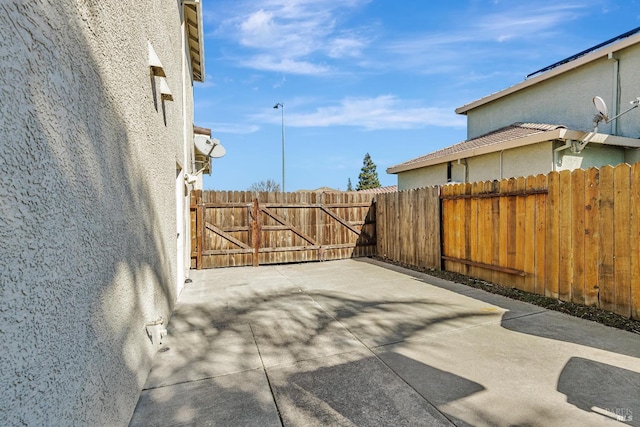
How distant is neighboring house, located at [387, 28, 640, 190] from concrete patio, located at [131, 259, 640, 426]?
5276mm

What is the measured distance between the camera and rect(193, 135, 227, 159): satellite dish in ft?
27.7

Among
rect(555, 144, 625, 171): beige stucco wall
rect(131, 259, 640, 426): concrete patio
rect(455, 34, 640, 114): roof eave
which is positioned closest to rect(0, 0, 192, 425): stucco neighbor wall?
rect(131, 259, 640, 426): concrete patio

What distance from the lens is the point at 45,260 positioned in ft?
4.12

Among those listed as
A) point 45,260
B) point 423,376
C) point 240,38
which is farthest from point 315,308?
point 240,38

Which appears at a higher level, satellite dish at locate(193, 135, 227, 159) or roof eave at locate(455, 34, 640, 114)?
roof eave at locate(455, 34, 640, 114)

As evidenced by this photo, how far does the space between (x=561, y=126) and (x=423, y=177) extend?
438cm

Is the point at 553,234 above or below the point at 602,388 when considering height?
above

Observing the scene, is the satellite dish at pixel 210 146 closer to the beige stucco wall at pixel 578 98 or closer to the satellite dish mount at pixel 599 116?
the satellite dish mount at pixel 599 116

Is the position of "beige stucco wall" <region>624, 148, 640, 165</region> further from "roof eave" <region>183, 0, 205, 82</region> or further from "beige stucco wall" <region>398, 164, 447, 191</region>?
"roof eave" <region>183, 0, 205, 82</region>

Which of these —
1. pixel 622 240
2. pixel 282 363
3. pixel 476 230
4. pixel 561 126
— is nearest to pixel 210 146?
pixel 476 230

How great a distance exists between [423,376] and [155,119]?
3.74 m

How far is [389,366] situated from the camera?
9.47 feet

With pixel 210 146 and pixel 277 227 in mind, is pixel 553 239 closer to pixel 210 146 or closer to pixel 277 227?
pixel 277 227

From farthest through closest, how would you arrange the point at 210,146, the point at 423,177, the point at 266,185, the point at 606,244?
1. the point at 266,185
2. the point at 423,177
3. the point at 210,146
4. the point at 606,244
